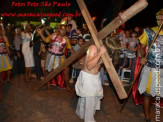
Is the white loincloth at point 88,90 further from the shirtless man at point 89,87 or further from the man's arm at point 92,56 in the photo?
the man's arm at point 92,56

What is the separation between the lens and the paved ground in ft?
12.7

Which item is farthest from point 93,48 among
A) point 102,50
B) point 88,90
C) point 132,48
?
point 132,48

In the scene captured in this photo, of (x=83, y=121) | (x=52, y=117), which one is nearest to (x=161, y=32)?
(x=83, y=121)

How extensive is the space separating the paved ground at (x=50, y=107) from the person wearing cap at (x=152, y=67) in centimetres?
68

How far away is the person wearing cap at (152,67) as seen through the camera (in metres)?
3.62

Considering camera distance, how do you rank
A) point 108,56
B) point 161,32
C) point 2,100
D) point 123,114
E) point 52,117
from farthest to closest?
point 2,100 < point 123,114 < point 52,117 < point 161,32 < point 108,56

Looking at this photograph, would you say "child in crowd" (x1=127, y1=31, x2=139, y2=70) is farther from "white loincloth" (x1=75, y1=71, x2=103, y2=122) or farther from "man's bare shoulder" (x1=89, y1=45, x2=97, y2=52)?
"man's bare shoulder" (x1=89, y1=45, x2=97, y2=52)

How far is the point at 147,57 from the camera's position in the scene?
3795 mm

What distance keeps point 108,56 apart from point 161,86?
1.53m

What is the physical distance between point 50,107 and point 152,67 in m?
2.38

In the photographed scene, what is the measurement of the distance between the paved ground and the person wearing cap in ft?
2.22

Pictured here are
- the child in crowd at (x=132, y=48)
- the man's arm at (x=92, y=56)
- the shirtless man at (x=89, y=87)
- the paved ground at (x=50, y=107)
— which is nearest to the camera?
the man's arm at (x=92, y=56)

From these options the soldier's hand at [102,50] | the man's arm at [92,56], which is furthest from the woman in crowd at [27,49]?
the soldier's hand at [102,50]

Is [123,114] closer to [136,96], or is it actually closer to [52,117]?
[136,96]
